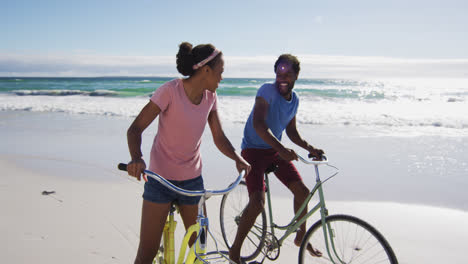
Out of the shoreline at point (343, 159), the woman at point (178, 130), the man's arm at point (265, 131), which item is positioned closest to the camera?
the woman at point (178, 130)

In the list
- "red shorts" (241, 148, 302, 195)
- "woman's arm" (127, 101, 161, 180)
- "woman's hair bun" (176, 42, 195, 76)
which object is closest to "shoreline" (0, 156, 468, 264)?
"red shorts" (241, 148, 302, 195)

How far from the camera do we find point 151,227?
Answer: 89.0 inches

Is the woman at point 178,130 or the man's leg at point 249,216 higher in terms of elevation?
the woman at point 178,130

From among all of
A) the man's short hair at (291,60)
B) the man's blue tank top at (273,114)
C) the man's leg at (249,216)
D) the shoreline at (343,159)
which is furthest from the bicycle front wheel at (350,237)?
the shoreline at (343,159)

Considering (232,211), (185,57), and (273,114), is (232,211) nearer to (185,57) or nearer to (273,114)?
(273,114)

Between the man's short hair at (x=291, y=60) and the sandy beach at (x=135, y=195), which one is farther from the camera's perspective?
the sandy beach at (x=135, y=195)

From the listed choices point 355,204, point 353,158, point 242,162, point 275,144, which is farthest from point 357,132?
point 242,162

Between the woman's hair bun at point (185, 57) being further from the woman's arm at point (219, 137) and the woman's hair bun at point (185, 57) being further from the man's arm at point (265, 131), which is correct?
the man's arm at point (265, 131)

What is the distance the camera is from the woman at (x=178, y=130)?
214 centimetres

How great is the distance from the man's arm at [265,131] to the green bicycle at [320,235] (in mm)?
108

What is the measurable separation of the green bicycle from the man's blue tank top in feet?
0.86

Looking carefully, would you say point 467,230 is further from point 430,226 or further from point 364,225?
point 364,225

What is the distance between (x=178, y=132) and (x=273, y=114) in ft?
3.65

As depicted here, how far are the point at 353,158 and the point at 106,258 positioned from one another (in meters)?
5.21
